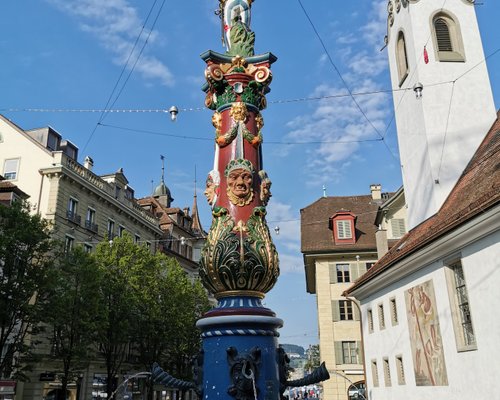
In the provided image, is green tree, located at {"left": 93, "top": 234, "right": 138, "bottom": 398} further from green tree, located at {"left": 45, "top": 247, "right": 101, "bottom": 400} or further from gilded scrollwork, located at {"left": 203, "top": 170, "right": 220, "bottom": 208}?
gilded scrollwork, located at {"left": 203, "top": 170, "right": 220, "bottom": 208}

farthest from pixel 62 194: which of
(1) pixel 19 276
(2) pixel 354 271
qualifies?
(2) pixel 354 271

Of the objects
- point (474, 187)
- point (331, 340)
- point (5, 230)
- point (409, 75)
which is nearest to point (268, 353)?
point (474, 187)

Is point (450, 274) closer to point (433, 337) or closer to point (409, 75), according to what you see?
point (433, 337)

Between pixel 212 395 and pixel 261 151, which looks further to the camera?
pixel 261 151

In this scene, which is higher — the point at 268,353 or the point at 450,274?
the point at 450,274

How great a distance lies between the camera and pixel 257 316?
6094 millimetres

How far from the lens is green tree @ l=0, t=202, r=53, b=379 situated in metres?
20.8

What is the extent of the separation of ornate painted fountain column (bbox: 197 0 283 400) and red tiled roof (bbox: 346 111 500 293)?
710cm

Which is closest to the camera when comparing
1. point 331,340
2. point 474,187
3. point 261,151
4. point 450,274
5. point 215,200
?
point 215,200

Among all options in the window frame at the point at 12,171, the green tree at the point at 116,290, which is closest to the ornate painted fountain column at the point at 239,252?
the green tree at the point at 116,290

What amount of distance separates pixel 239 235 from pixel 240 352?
1.43 m

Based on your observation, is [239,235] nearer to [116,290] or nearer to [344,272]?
[116,290]

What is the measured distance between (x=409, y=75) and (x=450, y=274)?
12.4m

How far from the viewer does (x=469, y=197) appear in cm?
1680
